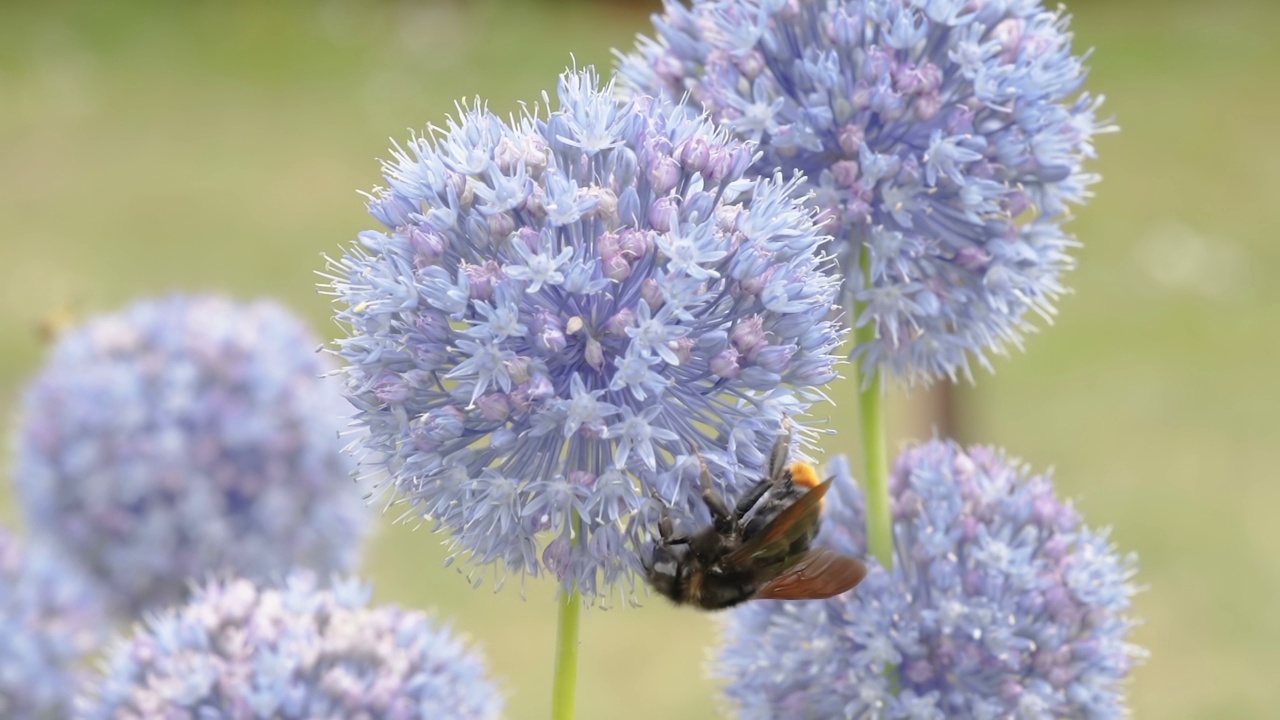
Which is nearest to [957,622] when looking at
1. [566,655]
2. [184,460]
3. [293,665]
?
[566,655]

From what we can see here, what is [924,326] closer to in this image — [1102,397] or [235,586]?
[235,586]

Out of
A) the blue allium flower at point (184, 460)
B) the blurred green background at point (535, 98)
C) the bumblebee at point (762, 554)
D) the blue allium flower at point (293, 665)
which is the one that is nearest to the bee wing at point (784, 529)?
the bumblebee at point (762, 554)

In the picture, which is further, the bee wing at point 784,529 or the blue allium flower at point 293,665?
the blue allium flower at point 293,665

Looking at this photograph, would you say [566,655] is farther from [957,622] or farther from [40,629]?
[40,629]

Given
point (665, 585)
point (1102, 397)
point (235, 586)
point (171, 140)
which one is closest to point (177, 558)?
point (235, 586)

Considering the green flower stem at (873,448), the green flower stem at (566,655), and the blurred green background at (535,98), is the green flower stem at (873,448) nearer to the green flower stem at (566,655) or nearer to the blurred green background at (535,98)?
the green flower stem at (566,655)

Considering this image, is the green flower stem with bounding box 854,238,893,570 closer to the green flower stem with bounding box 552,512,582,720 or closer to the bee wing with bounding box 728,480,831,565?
the bee wing with bounding box 728,480,831,565

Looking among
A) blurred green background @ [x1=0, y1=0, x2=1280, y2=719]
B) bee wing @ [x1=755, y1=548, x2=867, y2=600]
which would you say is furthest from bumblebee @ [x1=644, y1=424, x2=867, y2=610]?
blurred green background @ [x1=0, y1=0, x2=1280, y2=719]
